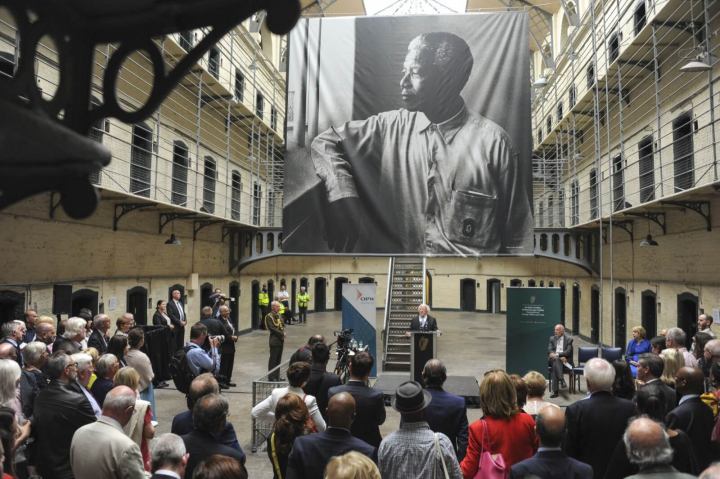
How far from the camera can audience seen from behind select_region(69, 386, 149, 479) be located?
9.93 feet

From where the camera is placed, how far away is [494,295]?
29047 mm

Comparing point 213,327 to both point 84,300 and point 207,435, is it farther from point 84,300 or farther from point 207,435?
point 207,435

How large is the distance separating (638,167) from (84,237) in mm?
13157

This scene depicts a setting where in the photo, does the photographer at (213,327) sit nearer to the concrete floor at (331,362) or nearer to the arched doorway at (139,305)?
the concrete floor at (331,362)

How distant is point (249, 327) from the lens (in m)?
20.2

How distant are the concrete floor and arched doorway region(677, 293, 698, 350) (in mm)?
2517

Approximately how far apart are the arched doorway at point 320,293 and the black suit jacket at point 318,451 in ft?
86.6

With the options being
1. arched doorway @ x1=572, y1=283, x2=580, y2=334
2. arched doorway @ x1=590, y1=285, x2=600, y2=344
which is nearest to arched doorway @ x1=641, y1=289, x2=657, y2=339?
arched doorway @ x1=590, y1=285, x2=600, y2=344

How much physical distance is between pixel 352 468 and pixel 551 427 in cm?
123

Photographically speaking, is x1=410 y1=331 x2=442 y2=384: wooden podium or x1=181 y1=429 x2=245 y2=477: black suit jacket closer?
x1=181 y1=429 x2=245 y2=477: black suit jacket

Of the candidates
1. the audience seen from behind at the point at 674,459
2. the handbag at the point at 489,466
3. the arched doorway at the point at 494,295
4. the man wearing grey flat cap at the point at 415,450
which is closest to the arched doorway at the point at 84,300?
the man wearing grey flat cap at the point at 415,450

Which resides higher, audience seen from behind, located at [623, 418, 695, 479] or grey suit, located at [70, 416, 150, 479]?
audience seen from behind, located at [623, 418, 695, 479]

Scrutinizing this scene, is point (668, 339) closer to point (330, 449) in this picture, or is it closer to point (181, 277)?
point (330, 449)

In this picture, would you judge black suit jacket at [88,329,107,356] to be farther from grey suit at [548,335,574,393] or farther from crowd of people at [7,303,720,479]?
grey suit at [548,335,574,393]
